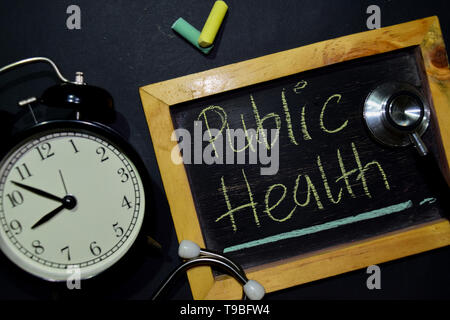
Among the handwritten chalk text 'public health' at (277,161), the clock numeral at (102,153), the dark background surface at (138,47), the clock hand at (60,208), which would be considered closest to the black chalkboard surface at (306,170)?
the handwritten chalk text 'public health' at (277,161)

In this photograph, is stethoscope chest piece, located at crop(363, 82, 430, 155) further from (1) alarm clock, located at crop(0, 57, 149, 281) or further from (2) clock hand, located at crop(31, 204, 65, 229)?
(2) clock hand, located at crop(31, 204, 65, 229)

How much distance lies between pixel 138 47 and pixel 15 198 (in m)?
0.61

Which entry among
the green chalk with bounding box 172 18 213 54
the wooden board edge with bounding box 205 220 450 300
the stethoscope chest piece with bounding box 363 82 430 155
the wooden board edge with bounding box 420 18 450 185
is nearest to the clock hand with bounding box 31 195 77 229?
the wooden board edge with bounding box 205 220 450 300

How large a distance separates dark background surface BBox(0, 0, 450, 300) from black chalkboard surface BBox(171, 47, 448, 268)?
0.46ft

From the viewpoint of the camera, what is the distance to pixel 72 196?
0.94 metres

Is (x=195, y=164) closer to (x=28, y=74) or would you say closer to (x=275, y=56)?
(x=275, y=56)

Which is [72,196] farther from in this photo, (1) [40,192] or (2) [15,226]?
(2) [15,226]

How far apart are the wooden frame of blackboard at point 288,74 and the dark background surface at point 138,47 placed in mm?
72

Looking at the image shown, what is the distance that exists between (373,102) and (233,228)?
0.64m

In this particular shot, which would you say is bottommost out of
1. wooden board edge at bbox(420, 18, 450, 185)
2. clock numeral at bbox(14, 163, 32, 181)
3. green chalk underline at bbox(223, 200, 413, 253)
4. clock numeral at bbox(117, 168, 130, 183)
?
green chalk underline at bbox(223, 200, 413, 253)

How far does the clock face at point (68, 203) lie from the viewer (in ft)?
3.08

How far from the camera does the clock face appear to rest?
0.94 meters

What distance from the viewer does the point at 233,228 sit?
1.09 metres

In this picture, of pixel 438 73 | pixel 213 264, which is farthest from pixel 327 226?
pixel 438 73
